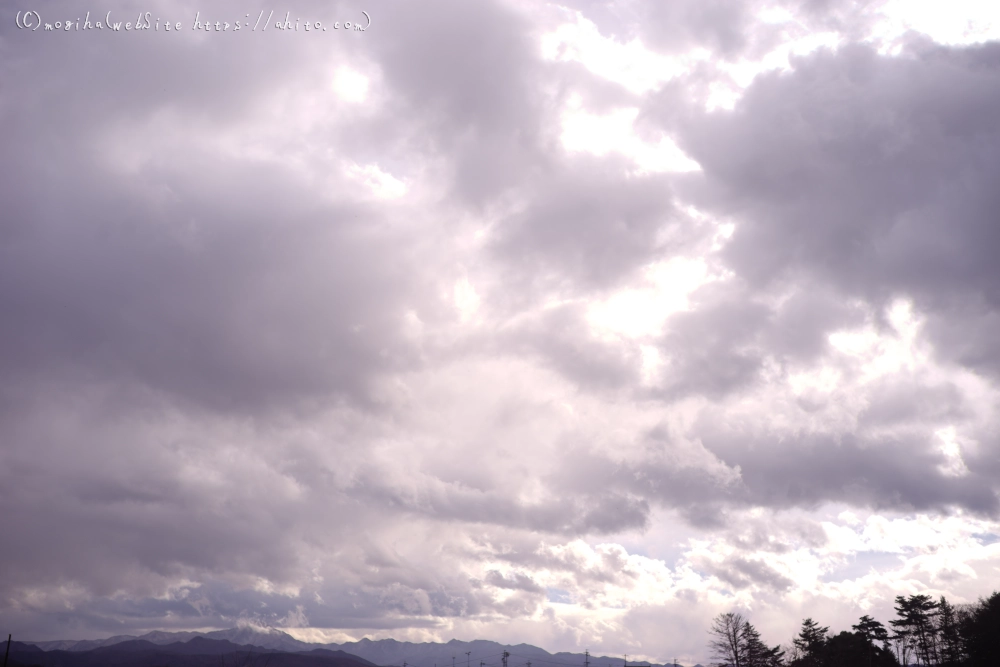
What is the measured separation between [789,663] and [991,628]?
47739mm

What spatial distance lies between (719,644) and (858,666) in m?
25.7

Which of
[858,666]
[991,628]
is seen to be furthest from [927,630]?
[991,628]

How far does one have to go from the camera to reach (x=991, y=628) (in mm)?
107438

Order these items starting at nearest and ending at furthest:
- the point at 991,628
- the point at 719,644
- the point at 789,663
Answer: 1. the point at 991,628
2. the point at 719,644
3. the point at 789,663

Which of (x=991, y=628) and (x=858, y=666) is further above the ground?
(x=991, y=628)

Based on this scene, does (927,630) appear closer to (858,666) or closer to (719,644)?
(858,666)

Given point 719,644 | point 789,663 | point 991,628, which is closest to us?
point 991,628

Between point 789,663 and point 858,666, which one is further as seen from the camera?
point 789,663

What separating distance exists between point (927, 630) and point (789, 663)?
27.9m

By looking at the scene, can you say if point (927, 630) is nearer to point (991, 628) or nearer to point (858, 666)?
point (858, 666)

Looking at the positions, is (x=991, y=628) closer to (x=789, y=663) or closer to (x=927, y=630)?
(x=927, y=630)

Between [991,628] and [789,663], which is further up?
[991,628]

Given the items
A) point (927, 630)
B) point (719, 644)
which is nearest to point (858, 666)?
point (927, 630)

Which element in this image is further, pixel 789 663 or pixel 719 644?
pixel 789 663
